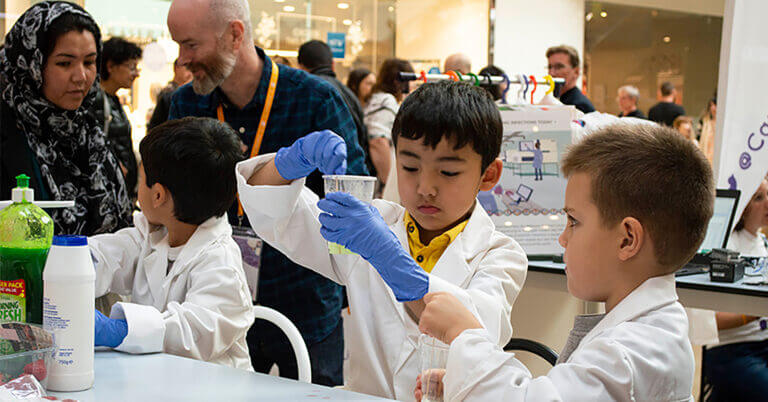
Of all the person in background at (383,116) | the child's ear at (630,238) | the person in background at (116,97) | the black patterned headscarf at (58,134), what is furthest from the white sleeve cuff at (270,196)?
the person in background at (383,116)

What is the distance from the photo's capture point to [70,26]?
2.51 metres

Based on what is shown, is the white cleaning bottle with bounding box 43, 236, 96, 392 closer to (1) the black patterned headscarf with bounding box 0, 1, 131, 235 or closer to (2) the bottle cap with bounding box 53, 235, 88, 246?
(2) the bottle cap with bounding box 53, 235, 88, 246

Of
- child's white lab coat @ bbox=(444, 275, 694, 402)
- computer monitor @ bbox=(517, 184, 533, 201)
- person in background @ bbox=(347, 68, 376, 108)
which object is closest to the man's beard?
computer monitor @ bbox=(517, 184, 533, 201)

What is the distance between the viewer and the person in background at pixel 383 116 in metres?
5.73

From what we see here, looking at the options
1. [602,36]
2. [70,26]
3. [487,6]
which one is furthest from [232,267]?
[602,36]

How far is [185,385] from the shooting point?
138 centimetres

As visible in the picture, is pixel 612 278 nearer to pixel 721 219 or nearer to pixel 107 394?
pixel 107 394

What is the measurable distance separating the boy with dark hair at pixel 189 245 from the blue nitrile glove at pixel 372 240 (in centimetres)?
45

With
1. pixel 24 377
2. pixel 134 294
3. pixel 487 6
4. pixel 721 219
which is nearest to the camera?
pixel 24 377

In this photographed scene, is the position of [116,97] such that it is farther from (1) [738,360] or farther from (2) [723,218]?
(1) [738,360]

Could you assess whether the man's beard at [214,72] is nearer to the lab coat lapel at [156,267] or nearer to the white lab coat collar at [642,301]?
the lab coat lapel at [156,267]

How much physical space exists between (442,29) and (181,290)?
695 centimetres

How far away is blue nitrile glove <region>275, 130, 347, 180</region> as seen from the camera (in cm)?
153

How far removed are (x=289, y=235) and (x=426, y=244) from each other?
32 cm
